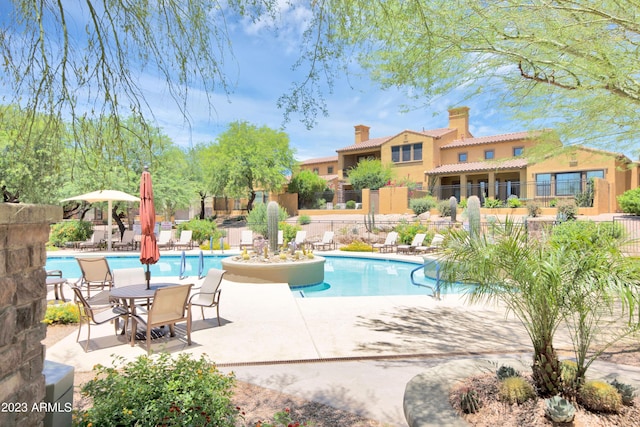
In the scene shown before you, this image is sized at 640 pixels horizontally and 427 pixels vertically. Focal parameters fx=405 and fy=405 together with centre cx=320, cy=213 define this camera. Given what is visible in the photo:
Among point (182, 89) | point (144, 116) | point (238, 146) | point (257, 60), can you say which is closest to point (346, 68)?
point (257, 60)

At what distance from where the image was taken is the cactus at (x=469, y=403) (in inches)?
121

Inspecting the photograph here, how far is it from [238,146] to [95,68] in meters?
31.1

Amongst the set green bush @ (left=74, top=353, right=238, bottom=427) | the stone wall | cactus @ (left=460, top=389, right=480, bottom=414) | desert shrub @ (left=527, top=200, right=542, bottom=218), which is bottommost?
cactus @ (left=460, top=389, right=480, bottom=414)

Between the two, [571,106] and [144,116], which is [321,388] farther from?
[571,106]

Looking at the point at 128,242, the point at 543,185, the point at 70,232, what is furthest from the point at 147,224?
the point at 543,185

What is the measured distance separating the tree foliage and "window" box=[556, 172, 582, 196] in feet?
67.4

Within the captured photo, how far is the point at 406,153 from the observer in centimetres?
3762

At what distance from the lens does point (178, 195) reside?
2316cm

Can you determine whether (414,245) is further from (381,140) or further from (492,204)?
(381,140)

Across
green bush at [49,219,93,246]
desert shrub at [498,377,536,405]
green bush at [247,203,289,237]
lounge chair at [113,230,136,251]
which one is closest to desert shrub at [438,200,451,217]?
green bush at [247,203,289,237]

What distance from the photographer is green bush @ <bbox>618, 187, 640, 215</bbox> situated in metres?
21.6

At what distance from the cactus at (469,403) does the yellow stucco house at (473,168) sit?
69.3 ft

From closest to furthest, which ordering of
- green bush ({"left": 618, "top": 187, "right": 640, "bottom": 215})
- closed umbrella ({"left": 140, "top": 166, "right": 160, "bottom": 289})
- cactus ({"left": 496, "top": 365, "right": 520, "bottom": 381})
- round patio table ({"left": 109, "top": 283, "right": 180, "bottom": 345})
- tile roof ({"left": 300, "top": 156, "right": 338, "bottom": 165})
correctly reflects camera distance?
cactus ({"left": 496, "top": 365, "right": 520, "bottom": 381}) < round patio table ({"left": 109, "top": 283, "right": 180, "bottom": 345}) < closed umbrella ({"left": 140, "top": 166, "right": 160, "bottom": 289}) < green bush ({"left": 618, "top": 187, "right": 640, "bottom": 215}) < tile roof ({"left": 300, "top": 156, "right": 338, "bottom": 165})

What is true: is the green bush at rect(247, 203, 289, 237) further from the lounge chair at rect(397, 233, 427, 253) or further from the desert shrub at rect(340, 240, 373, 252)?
the lounge chair at rect(397, 233, 427, 253)
